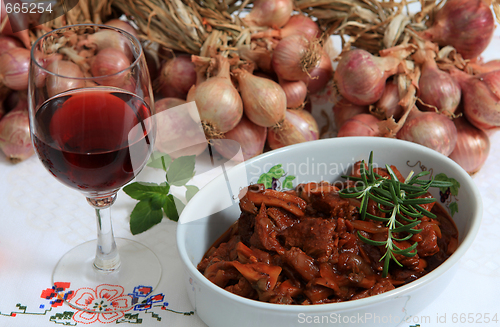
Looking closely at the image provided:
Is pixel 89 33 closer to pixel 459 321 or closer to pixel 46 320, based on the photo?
pixel 46 320

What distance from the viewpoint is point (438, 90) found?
1486mm

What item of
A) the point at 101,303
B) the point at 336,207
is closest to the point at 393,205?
the point at 336,207

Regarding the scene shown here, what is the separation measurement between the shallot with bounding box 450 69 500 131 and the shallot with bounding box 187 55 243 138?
29.0 inches

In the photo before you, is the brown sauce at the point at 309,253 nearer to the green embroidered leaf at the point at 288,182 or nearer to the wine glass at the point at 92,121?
the green embroidered leaf at the point at 288,182

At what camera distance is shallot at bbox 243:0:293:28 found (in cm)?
162

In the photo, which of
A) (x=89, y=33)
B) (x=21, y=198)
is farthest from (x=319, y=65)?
(x=21, y=198)

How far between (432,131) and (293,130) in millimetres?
435

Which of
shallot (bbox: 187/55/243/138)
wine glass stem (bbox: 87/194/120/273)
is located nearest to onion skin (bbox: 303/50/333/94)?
shallot (bbox: 187/55/243/138)

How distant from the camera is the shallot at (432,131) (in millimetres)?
1409

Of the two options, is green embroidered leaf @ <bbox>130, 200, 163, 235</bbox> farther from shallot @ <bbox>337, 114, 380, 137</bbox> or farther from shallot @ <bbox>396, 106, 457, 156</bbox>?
shallot @ <bbox>396, 106, 457, 156</bbox>

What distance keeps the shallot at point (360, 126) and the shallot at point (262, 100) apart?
0.71ft

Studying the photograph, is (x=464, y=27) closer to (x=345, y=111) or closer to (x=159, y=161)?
(x=345, y=111)

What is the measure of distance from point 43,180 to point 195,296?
31.6 inches

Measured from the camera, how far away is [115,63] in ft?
4.77
